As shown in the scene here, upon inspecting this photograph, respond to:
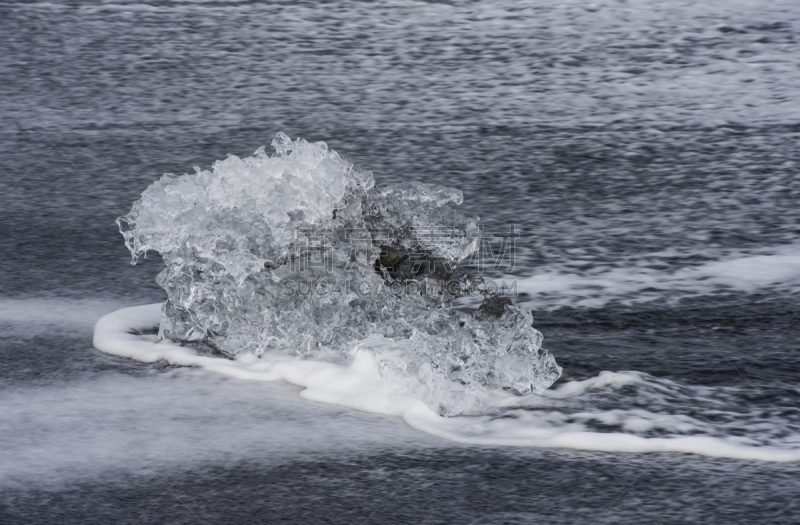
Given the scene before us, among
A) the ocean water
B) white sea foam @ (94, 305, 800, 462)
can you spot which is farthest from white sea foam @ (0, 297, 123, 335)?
white sea foam @ (94, 305, 800, 462)

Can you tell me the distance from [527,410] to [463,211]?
1501 mm

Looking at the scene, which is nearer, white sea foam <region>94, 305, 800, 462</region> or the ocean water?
the ocean water

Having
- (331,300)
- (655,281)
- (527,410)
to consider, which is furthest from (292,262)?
(655,281)

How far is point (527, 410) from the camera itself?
206 cm

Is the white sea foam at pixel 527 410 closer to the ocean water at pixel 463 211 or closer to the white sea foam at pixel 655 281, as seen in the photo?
the ocean water at pixel 463 211

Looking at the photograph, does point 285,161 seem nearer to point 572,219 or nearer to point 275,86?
point 572,219

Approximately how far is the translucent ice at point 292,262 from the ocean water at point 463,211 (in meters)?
0.18

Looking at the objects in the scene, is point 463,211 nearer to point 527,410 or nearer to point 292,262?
point 292,262

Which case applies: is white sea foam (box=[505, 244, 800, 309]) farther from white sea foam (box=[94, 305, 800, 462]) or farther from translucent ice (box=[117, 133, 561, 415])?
white sea foam (box=[94, 305, 800, 462])

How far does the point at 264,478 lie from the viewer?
1.76 m

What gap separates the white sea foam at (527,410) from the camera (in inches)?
74.4

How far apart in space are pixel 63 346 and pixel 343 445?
36.0 inches

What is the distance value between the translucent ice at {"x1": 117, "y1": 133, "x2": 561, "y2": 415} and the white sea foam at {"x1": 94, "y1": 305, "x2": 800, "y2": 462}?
9cm

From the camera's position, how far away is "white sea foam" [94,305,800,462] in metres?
1.89
